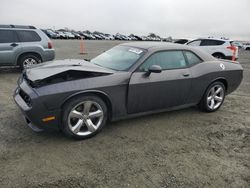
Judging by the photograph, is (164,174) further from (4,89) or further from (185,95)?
(4,89)

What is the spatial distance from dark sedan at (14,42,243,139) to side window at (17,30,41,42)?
476 centimetres

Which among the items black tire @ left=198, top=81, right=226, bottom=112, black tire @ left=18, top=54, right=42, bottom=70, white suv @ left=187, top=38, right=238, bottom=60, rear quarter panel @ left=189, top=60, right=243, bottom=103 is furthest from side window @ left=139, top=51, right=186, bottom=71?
white suv @ left=187, top=38, right=238, bottom=60

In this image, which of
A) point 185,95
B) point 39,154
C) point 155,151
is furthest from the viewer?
point 185,95

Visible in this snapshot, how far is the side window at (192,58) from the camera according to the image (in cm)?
452

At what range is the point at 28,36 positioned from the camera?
8.21 m

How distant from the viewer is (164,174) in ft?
9.26

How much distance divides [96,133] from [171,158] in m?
1.24

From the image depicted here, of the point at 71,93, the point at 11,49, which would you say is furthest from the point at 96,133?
the point at 11,49

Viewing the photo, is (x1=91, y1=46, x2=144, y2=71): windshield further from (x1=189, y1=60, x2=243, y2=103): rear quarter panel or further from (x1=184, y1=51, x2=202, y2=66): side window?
(x1=189, y1=60, x2=243, y2=103): rear quarter panel

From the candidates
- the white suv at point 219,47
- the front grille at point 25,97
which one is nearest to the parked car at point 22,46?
the front grille at point 25,97

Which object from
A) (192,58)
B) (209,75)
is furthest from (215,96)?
(192,58)

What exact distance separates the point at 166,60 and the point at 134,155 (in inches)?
76.6

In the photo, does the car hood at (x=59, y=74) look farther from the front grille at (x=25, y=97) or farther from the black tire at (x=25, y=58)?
the black tire at (x=25, y=58)

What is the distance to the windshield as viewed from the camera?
3.96 m
